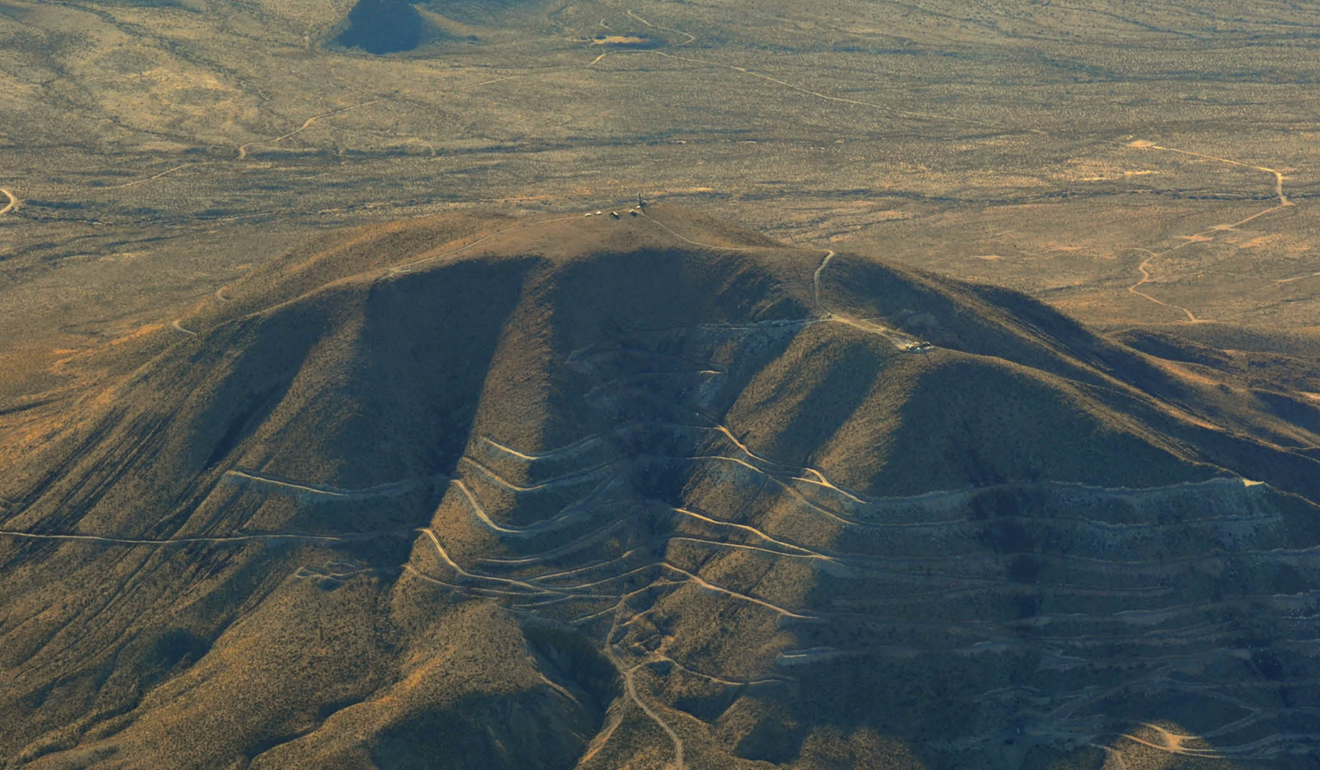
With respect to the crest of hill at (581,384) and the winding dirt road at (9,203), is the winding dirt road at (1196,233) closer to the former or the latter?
the crest of hill at (581,384)

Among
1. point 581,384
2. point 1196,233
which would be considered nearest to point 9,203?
point 581,384

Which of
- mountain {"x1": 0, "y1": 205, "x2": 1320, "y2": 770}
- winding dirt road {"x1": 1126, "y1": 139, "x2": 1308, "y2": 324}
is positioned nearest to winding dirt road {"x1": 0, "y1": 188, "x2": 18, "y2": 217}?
mountain {"x1": 0, "y1": 205, "x2": 1320, "y2": 770}

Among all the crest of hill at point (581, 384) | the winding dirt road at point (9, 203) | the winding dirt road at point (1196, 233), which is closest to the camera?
the crest of hill at point (581, 384)

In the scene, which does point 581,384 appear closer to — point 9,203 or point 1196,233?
point 1196,233

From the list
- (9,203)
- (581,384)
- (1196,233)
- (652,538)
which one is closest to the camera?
(652,538)

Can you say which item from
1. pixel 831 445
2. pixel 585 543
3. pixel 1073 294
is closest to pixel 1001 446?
pixel 831 445

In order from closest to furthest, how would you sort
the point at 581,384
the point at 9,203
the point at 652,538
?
the point at 652,538, the point at 581,384, the point at 9,203

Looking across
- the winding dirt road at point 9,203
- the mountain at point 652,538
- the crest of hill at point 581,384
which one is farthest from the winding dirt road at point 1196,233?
the winding dirt road at point 9,203

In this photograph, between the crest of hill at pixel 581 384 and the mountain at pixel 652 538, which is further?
the crest of hill at pixel 581 384
